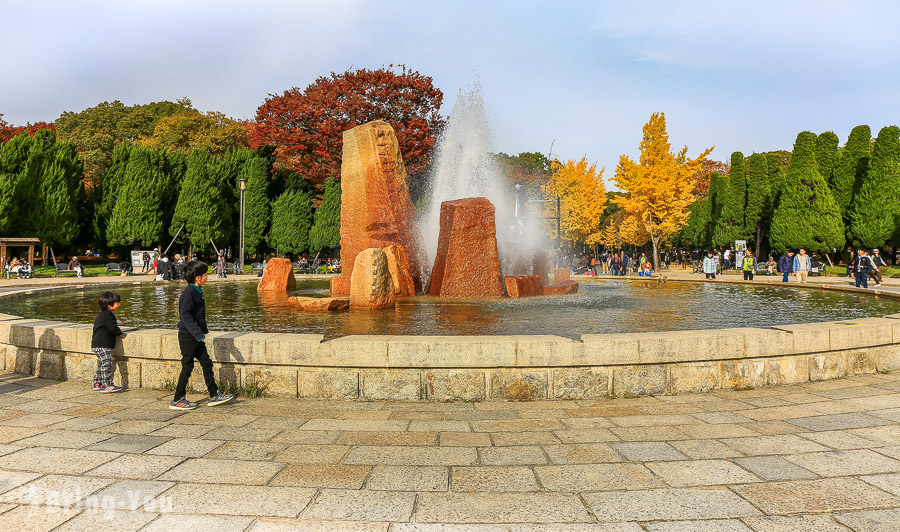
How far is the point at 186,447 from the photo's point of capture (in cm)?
428

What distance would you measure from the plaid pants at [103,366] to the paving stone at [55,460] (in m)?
2.01

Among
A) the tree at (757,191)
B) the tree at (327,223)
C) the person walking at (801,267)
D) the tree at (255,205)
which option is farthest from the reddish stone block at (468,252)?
the tree at (757,191)

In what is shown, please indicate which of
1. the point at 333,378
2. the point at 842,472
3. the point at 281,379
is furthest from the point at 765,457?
the point at 281,379

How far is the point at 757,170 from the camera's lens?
4375 centimetres

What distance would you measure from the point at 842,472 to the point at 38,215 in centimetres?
3969

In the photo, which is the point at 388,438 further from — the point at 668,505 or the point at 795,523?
the point at 795,523

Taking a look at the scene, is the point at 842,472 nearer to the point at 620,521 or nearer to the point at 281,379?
the point at 620,521

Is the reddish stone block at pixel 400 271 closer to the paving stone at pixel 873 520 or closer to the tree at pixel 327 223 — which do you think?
the paving stone at pixel 873 520

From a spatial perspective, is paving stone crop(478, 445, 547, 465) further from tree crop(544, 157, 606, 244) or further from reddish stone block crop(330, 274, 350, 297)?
tree crop(544, 157, 606, 244)

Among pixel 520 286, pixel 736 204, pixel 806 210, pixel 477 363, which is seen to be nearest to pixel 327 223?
pixel 520 286

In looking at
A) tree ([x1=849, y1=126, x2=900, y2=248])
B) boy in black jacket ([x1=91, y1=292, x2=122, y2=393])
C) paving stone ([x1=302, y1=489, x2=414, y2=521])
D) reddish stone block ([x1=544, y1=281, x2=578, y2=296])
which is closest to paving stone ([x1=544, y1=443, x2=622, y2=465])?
paving stone ([x1=302, y1=489, x2=414, y2=521])

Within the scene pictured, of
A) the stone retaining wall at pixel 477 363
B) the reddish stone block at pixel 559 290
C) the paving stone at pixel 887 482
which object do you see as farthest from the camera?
the reddish stone block at pixel 559 290

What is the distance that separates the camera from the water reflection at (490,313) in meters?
8.57

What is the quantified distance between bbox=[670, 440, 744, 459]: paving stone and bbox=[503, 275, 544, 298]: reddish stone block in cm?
850
